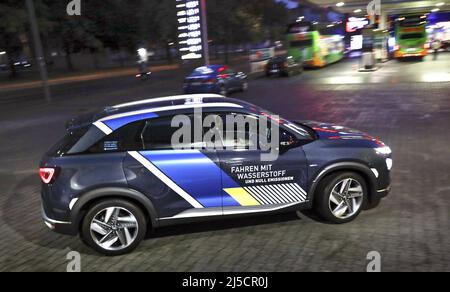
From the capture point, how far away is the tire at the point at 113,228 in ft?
15.8

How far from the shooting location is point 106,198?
4836 millimetres

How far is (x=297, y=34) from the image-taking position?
31.0m

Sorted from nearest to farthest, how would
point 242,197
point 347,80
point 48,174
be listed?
1. point 48,174
2. point 242,197
3. point 347,80

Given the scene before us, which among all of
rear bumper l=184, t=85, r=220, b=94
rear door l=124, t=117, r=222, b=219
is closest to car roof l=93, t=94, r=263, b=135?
rear door l=124, t=117, r=222, b=219

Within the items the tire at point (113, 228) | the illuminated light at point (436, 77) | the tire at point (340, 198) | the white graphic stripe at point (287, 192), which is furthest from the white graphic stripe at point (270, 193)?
the illuminated light at point (436, 77)

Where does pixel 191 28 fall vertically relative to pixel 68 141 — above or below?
above

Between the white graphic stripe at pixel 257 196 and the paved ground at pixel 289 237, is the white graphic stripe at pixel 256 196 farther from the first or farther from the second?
the paved ground at pixel 289 237

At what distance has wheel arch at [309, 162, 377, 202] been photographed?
5246 mm

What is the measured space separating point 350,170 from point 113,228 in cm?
302

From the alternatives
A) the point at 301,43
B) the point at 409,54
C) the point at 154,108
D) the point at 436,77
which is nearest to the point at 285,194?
the point at 154,108

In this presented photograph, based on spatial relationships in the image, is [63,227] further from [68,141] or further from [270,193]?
[270,193]

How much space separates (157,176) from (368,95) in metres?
13.4

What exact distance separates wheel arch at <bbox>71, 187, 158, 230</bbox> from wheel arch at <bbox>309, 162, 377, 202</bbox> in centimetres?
202

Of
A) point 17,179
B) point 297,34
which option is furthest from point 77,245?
point 297,34
